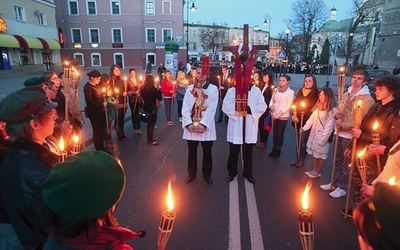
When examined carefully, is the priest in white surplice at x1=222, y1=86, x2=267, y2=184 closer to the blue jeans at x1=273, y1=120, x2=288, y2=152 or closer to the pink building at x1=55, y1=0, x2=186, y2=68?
the blue jeans at x1=273, y1=120, x2=288, y2=152

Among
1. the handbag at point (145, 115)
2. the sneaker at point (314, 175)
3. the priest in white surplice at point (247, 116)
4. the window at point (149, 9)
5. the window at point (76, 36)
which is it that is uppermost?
the window at point (149, 9)

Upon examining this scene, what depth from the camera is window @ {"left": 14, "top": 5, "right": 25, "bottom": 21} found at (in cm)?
2804

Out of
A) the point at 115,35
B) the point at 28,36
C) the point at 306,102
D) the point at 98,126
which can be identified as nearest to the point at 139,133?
the point at 98,126

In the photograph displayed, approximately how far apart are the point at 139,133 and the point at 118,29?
144 ft

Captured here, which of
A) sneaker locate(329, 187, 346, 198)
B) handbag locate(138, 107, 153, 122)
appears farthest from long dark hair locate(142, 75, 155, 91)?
sneaker locate(329, 187, 346, 198)

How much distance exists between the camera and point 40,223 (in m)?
1.47

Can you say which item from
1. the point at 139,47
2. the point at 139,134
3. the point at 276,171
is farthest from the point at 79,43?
the point at 276,171

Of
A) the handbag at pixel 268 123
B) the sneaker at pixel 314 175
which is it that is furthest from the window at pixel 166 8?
the sneaker at pixel 314 175

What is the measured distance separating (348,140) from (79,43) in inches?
2010

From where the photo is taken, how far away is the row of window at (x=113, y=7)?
45.8 m

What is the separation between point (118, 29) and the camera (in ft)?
155

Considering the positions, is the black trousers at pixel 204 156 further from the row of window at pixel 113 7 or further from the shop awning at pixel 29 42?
the row of window at pixel 113 7

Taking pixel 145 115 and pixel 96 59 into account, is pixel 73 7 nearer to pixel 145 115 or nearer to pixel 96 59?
pixel 96 59

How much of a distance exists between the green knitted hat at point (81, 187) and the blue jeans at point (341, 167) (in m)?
4.39
